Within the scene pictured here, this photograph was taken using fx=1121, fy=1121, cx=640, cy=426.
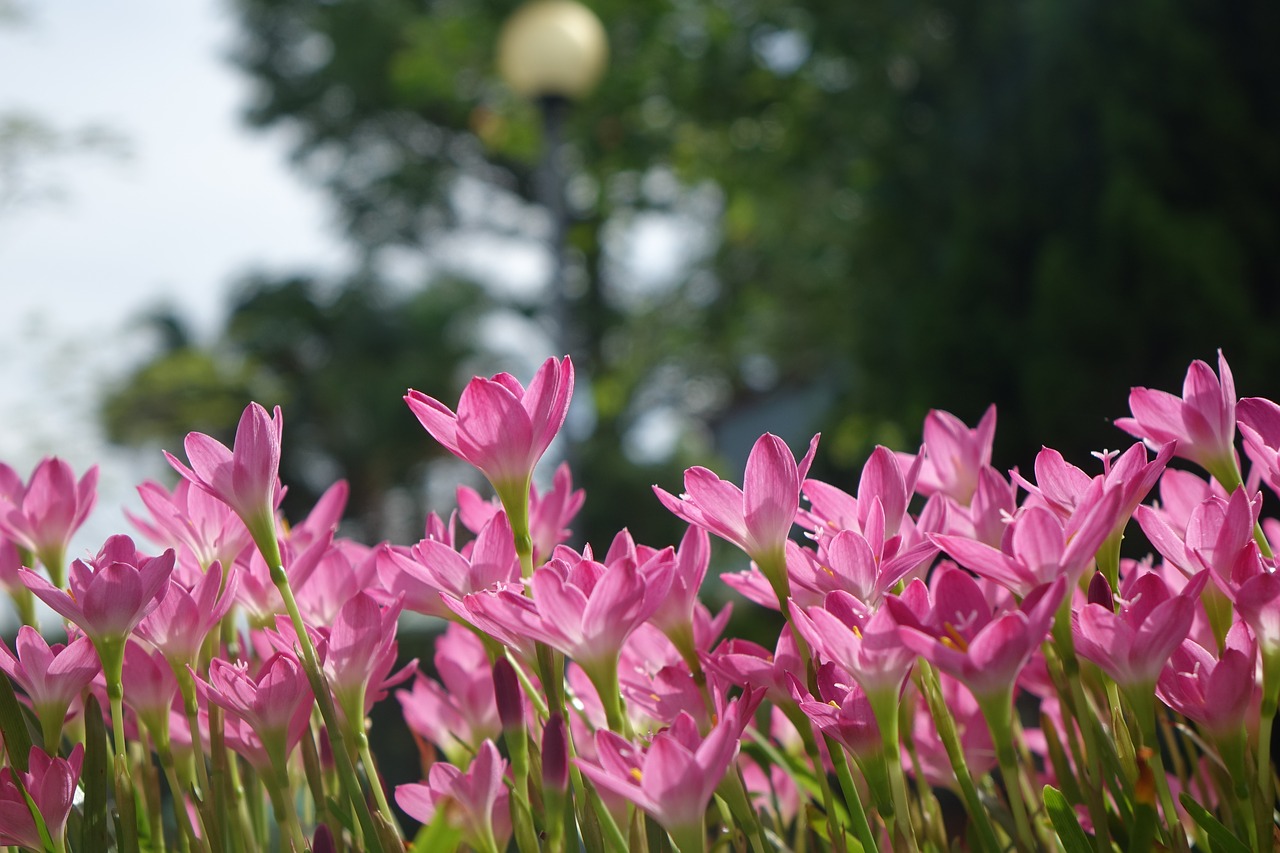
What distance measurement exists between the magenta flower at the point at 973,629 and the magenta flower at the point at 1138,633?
52 mm

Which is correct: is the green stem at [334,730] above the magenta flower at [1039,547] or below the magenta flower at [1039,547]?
below

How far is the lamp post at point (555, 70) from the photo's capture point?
5.87 m

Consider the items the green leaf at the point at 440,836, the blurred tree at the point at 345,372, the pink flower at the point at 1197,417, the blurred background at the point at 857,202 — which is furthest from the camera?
the blurred tree at the point at 345,372

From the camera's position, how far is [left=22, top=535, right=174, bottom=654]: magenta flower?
57 centimetres

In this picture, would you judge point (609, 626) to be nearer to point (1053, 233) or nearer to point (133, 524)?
point (133, 524)

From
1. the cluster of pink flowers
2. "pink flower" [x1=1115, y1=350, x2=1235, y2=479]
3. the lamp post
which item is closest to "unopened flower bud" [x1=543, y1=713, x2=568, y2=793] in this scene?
the cluster of pink flowers

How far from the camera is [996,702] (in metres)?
0.50

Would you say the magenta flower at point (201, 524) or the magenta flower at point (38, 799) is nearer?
the magenta flower at point (38, 799)

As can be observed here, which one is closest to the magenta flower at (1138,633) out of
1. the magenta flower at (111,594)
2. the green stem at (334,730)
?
the green stem at (334,730)

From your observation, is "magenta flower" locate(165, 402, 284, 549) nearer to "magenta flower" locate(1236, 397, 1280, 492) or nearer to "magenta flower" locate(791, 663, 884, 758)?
"magenta flower" locate(791, 663, 884, 758)

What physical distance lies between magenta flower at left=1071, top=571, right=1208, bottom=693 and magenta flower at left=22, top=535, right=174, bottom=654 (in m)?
0.45

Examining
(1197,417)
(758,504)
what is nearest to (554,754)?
(758,504)

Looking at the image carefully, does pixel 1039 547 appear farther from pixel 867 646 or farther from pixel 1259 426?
pixel 1259 426

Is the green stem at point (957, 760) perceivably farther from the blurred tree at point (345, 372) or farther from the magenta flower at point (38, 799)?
the blurred tree at point (345, 372)
